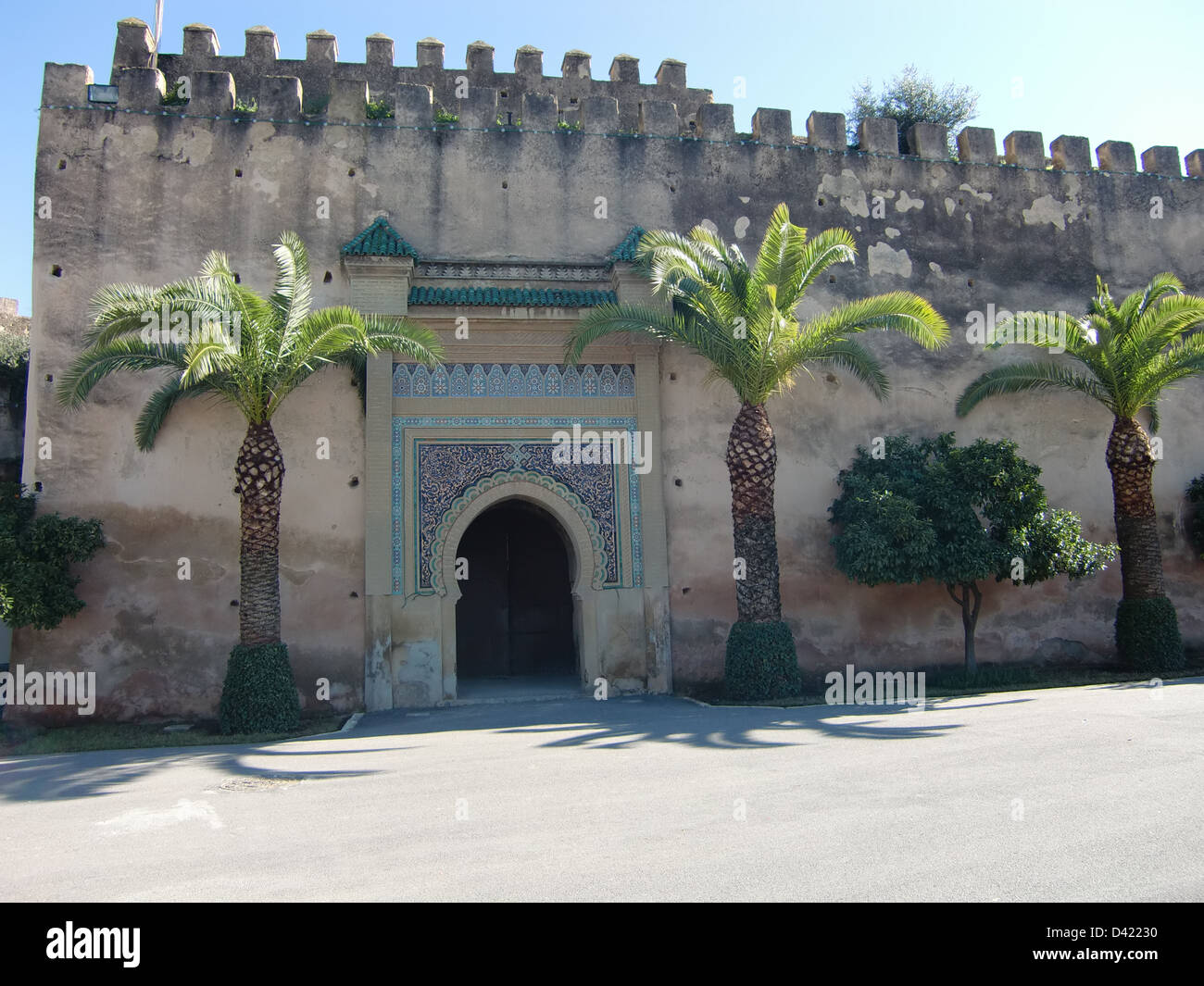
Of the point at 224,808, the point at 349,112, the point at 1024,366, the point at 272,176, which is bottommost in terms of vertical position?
the point at 224,808

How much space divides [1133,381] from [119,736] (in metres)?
13.0

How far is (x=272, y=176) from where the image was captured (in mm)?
11758

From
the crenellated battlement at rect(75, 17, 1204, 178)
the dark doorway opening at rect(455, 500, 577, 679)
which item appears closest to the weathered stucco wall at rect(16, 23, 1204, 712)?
the crenellated battlement at rect(75, 17, 1204, 178)

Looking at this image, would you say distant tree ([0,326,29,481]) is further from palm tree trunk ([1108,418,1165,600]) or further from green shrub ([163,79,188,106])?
palm tree trunk ([1108,418,1165,600])

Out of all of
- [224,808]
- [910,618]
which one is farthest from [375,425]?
[910,618]

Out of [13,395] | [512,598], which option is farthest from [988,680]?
[13,395]

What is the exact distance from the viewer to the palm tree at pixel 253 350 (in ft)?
30.4

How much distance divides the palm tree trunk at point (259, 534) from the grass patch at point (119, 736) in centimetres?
105

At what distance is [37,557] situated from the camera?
991 cm

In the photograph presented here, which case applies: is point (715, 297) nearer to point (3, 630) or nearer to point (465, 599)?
point (465, 599)

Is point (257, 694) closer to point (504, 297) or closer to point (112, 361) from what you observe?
point (112, 361)

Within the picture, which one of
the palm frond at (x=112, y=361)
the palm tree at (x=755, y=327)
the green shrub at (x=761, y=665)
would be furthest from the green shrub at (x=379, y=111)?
the green shrub at (x=761, y=665)

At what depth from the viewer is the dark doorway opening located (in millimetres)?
14641

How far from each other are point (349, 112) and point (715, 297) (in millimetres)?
5666
